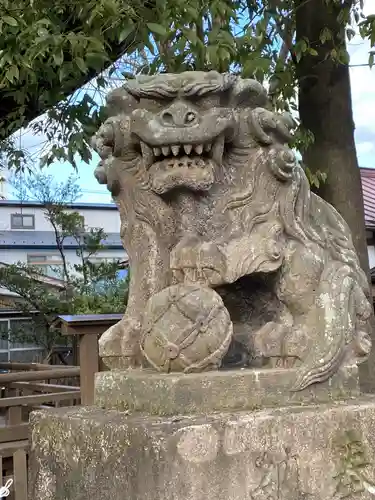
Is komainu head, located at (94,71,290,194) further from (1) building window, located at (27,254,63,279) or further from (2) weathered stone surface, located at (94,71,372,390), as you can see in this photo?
(1) building window, located at (27,254,63,279)

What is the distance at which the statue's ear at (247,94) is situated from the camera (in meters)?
2.08

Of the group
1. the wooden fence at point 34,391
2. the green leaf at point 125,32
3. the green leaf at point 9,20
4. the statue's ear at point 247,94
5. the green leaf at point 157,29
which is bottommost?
the wooden fence at point 34,391

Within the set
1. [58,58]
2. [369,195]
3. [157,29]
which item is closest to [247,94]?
[157,29]

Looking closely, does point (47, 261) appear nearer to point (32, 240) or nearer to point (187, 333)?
point (32, 240)

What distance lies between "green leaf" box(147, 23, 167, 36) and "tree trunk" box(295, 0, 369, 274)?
1403 millimetres

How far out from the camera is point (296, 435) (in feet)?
5.99

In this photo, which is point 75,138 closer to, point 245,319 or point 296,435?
point 245,319

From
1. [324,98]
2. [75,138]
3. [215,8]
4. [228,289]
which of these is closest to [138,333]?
[228,289]

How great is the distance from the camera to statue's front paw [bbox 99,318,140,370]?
2146 mm

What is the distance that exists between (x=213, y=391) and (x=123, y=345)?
1.35ft

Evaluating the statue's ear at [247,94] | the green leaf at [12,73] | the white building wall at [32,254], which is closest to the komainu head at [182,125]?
the statue's ear at [247,94]

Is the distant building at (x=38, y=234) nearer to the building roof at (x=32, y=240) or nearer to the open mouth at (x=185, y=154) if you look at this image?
the building roof at (x=32, y=240)

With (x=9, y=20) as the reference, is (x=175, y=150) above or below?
below

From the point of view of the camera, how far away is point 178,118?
6.46ft
